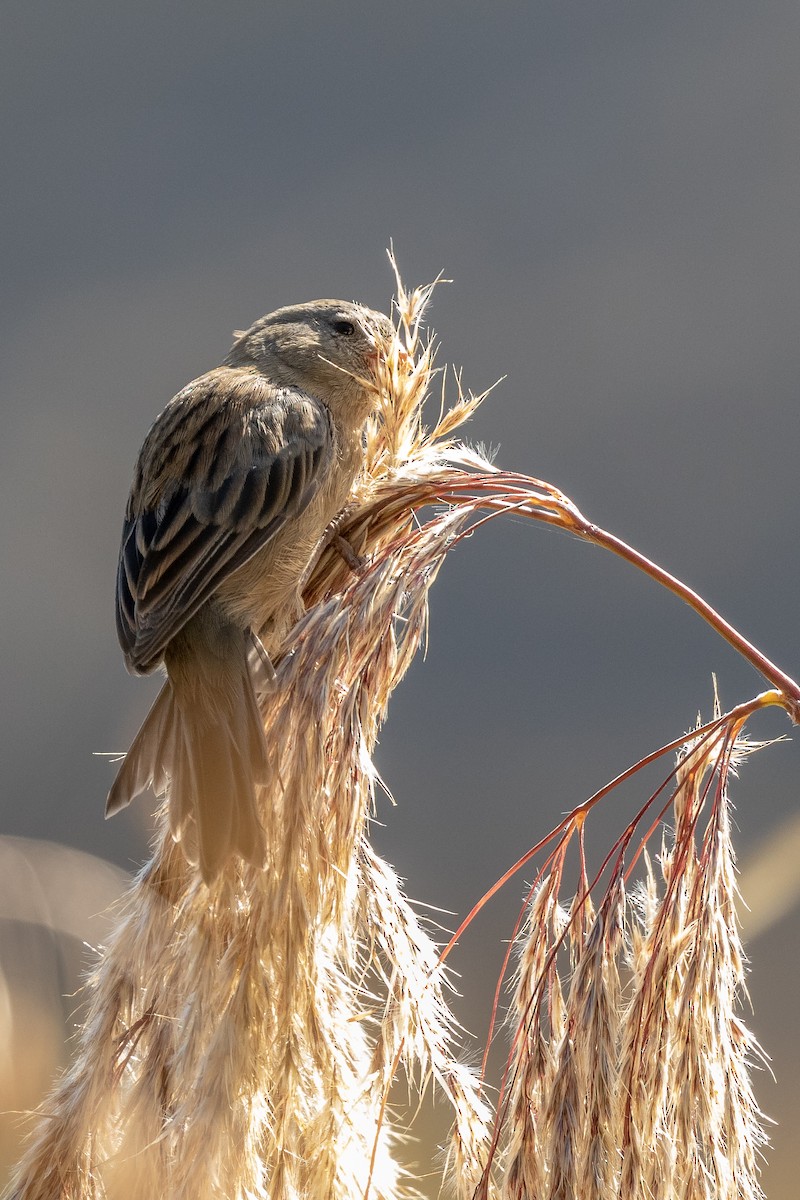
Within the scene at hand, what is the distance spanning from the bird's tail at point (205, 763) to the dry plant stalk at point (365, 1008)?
30 mm

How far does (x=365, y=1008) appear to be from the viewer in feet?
4.12

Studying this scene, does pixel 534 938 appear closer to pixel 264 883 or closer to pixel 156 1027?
pixel 264 883

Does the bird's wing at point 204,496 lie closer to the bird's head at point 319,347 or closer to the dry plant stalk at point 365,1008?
the bird's head at point 319,347

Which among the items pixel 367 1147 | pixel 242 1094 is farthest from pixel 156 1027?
pixel 367 1147

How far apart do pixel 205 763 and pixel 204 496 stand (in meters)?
0.49

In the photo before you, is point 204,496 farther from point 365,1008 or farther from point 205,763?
point 365,1008

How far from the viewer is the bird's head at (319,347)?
2020mm

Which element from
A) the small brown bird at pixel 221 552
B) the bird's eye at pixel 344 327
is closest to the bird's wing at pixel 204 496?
the small brown bird at pixel 221 552

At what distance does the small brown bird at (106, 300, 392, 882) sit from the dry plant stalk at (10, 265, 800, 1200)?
0.14 metres

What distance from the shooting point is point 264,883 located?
116cm

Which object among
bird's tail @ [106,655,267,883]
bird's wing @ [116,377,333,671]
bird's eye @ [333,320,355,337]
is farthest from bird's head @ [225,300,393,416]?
bird's tail @ [106,655,267,883]

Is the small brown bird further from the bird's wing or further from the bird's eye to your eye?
the bird's eye

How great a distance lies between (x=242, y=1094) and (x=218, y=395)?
114cm

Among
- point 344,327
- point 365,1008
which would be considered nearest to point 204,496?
point 344,327
